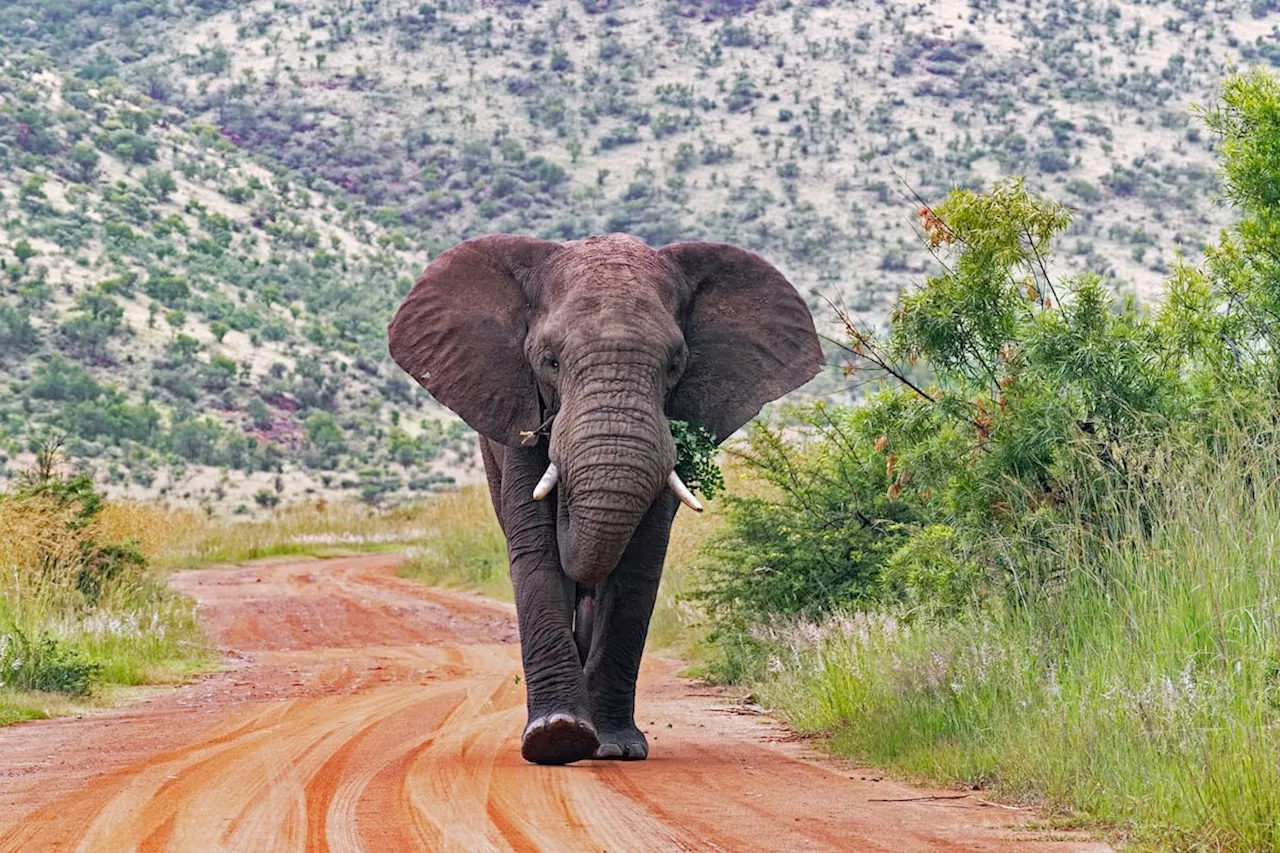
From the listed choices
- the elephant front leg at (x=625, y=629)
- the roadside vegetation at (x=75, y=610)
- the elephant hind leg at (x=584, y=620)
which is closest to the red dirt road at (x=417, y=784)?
the elephant front leg at (x=625, y=629)

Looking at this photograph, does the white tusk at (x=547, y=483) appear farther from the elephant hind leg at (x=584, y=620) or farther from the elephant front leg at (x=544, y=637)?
the elephant hind leg at (x=584, y=620)

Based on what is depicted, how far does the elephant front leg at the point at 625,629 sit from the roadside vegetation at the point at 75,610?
4298mm

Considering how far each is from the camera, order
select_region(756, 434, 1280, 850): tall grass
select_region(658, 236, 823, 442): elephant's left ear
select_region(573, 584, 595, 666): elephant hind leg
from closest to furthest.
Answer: select_region(756, 434, 1280, 850): tall grass
select_region(658, 236, 823, 442): elephant's left ear
select_region(573, 584, 595, 666): elephant hind leg

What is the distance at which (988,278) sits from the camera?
1085 cm

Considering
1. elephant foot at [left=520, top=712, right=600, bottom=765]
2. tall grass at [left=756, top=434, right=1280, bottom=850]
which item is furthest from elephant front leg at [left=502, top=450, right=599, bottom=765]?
tall grass at [left=756, top=434, right=1280, bottom=850]

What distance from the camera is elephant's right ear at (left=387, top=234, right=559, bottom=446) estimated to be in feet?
34.8

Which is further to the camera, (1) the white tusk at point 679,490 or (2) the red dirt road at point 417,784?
(1) the white tusk at point 679,490

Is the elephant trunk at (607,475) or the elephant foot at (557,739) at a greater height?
the elephant trunk at (607,475)

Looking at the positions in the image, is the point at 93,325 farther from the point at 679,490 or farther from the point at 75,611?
the point at 679,490

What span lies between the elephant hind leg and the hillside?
1279 inches

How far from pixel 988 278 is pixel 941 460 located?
3.87 ft

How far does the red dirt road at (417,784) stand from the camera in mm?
7031

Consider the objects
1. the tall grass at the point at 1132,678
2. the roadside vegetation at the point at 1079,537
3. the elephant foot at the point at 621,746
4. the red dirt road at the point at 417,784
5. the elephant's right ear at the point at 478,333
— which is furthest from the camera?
the elephant's right ear at the point at 478,333

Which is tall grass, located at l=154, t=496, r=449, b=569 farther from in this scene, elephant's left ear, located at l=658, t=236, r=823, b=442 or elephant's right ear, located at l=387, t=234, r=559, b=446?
elephant's left ear, located at l=658, t=236, r=823, b=442
